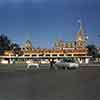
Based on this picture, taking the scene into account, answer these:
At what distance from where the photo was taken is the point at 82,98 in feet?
44.1

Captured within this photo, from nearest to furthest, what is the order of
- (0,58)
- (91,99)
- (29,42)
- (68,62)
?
(91,99), (68,62), (0,58), (29,42)

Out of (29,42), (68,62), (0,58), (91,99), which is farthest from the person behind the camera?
(29,42)

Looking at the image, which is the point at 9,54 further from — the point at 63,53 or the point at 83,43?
the point at 83,43

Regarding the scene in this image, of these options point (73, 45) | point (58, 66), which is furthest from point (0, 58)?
point (58, 66)

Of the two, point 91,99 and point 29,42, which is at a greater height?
point 29,42

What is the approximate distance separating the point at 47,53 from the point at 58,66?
126461 mm

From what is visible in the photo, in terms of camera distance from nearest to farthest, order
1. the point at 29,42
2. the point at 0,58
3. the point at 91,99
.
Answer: the point at 91,99 → the point at 0,58 → the point at 29,42

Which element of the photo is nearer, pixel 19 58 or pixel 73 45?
pixel 19 58

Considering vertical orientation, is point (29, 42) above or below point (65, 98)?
above

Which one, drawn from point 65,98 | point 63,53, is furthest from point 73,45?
point 65,98

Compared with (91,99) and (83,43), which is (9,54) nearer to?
(83,43)

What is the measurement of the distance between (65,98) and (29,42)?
180 m

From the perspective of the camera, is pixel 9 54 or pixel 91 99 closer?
pixel 91 99

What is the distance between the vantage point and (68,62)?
49969 millimetres
